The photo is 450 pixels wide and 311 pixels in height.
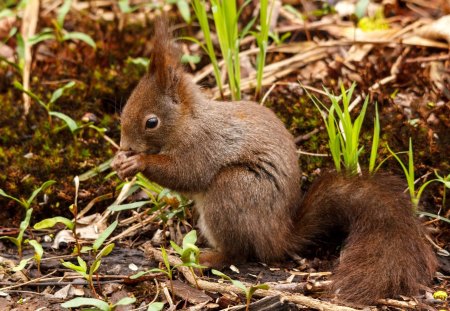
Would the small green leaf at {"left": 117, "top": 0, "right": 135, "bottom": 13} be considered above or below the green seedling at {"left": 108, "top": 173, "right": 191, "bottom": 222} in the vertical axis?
above

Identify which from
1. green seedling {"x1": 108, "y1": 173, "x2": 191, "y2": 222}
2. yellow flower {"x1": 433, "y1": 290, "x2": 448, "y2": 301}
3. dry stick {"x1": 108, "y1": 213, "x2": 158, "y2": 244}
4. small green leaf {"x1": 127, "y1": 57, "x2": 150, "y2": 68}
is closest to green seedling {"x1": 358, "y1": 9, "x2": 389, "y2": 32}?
small green leaf {"x1": 127, "y1": 57, "x2": 150, "y2": 68}

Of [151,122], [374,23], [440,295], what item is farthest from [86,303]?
[374,23]

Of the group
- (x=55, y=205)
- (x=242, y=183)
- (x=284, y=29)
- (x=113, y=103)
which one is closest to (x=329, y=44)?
(x=284, y=29)

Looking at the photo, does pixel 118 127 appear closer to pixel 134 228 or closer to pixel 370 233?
pixel 134 228

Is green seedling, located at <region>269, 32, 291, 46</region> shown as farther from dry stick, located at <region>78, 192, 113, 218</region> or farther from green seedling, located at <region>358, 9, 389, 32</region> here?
dry stick, located at <region>78, 192, 113, 218</region>

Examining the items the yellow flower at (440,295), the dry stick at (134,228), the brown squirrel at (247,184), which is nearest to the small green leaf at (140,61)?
the brown squirrel at (247,184)

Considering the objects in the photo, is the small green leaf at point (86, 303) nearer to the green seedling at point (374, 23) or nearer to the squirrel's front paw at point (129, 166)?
the squirrel's front paw at point (129, 166)

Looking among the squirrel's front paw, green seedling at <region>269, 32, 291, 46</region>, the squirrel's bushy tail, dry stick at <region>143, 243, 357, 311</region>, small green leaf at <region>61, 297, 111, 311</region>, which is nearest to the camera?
small green leaf at <region>61, 297, 111, 311</region>
